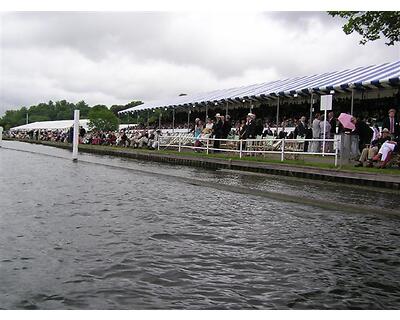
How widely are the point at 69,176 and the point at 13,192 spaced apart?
3507 mm

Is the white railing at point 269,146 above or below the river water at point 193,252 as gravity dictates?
above

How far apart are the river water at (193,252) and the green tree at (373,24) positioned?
272 inches

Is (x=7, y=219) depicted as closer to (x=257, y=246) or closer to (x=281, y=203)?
(x=257, y=246)

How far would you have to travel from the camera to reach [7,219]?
23.4 feet

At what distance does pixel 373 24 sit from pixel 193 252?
40.8 ft

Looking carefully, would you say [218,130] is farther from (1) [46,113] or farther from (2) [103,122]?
(1) [46,113]

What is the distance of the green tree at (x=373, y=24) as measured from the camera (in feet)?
46.6

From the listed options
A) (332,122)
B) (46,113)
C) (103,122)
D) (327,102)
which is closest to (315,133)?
(332,122)

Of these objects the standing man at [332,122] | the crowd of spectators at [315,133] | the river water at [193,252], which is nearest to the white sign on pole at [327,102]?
the crowd of spectators at [315,133]

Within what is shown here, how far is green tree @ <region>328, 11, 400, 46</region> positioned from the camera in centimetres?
1422

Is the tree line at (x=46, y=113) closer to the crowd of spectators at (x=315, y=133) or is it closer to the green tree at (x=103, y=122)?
the green tree at (x=103, y=122)

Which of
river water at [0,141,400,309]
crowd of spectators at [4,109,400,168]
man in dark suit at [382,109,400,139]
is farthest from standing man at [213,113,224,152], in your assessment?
river water at [0,141,400,309]

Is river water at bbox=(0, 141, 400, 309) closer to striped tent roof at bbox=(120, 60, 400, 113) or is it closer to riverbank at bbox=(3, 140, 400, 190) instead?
riverbank at bbox=(3, 140, 400, 190)

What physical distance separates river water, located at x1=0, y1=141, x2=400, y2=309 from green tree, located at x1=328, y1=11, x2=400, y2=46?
22.6ft
